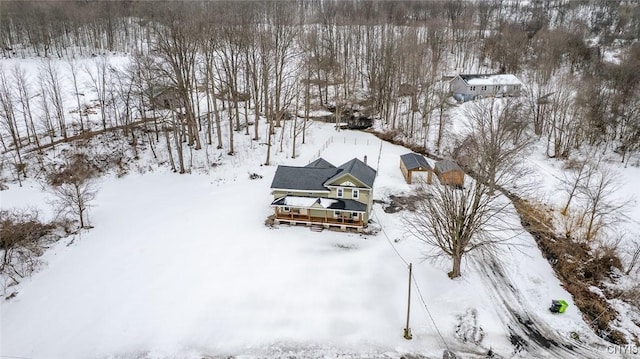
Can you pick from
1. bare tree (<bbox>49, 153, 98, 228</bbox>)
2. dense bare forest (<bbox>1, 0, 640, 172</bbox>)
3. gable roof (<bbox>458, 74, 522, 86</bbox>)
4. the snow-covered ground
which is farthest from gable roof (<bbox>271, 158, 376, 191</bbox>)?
gable roof (<bbox>458, 74, 522, 86</bbox>)

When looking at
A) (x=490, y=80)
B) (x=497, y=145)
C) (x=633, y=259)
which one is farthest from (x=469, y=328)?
(x=490, y=80)

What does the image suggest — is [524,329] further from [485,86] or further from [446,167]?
[485,86]

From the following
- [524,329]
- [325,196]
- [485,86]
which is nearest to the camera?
[524,329]

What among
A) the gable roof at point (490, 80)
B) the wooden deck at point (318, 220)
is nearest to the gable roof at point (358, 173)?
the wooden deck at point (318, 220)

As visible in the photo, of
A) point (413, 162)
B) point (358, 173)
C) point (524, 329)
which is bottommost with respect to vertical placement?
point (524, 329)

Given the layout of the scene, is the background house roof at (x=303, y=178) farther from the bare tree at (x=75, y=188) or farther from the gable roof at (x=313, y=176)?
the bare tree at (x=75, y=188)

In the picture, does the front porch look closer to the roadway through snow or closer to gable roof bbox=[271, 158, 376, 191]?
gable roof bbox=[271, 158, 376, 191]
